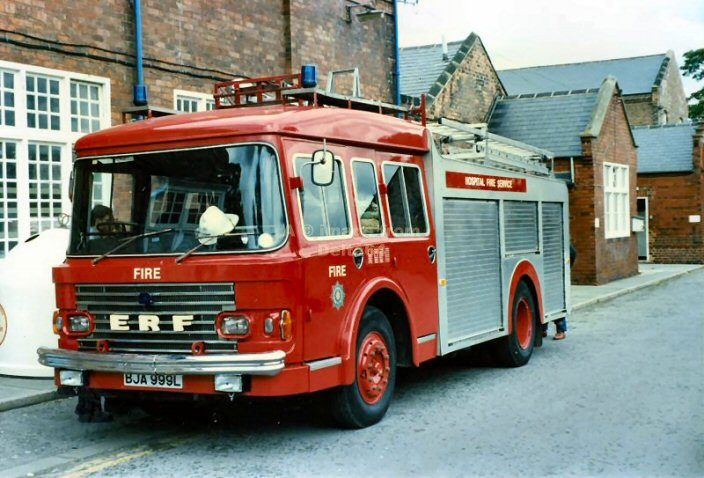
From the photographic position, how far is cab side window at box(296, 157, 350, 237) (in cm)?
685

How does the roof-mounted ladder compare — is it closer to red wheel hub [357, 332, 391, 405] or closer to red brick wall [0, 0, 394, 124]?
red wheel hub [357, 332, 391, 405]

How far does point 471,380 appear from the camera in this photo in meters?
9.78

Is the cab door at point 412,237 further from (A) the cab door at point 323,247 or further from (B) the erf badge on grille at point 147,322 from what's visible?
(B) the erf badge on grille at point 147,322

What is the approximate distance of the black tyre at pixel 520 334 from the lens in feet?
34.2

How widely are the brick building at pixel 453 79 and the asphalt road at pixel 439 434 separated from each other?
13408 millimetres

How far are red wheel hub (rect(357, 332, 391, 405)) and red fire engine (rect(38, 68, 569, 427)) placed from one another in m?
0.02

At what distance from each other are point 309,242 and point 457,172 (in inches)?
113

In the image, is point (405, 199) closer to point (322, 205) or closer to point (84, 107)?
point (322, 205)

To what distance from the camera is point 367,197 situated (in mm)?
7754

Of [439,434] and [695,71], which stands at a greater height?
[695,71]

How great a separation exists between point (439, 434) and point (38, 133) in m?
7.16

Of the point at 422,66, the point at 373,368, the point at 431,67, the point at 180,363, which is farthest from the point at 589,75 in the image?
the point at 180,363

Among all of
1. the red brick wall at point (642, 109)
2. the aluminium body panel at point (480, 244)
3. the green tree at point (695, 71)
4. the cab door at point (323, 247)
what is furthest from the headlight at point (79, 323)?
the green tree at point (695, 71)

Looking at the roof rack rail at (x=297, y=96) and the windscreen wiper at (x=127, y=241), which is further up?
the roof rack rail at (x=297, y=96)
